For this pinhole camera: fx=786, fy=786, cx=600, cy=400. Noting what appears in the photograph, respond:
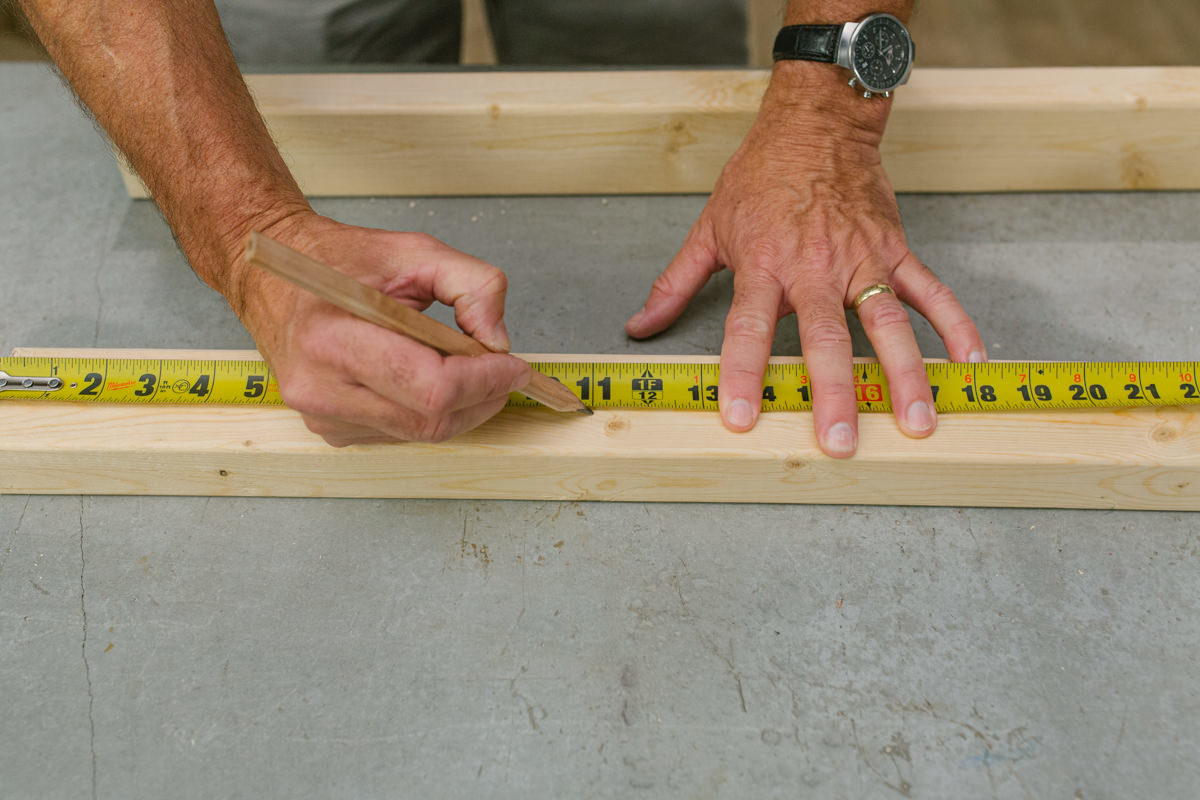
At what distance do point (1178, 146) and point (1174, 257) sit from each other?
0.32 m

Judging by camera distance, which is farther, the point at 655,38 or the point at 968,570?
the point at 655,38

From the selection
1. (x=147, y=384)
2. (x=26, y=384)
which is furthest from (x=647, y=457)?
(x=26, y=384)

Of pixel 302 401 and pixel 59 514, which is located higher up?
pixel 302 401

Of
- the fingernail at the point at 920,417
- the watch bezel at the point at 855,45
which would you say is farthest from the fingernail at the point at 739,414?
the watch bezel at the point at 855,45

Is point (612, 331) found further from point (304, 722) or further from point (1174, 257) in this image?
point (1174, 257)

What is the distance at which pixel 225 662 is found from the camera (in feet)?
4.64

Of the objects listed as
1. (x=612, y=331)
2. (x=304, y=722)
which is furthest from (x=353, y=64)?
(x=304, y=722)

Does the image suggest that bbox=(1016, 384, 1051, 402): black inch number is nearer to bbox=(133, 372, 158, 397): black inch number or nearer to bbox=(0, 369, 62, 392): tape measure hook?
bbox=(133, 372, 158, 397): black inch number

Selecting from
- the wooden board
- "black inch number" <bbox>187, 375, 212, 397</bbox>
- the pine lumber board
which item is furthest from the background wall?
"black inch number" <bbox>187, 375, 212, 397</bbox>

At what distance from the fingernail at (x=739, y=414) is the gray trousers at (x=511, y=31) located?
178 cm

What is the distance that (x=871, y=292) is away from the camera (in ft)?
5.42

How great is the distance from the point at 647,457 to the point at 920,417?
0.52m

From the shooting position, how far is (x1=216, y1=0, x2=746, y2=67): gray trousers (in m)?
2.61

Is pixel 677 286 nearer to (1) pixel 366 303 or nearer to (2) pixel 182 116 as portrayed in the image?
(1) pixel 366 303
